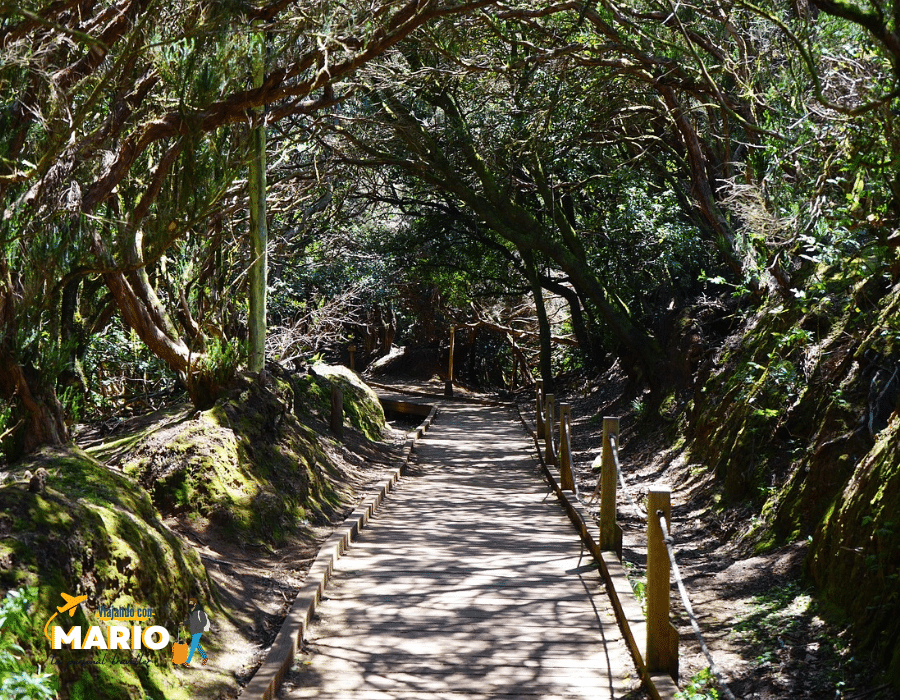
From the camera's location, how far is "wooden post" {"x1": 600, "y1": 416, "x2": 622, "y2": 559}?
6.85 m

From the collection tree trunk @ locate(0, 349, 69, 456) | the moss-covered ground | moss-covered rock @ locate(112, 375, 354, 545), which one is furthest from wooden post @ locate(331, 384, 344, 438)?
tree trunk @ locate(0, 349, 69, 456)

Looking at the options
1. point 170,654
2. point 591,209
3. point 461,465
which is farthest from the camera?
point 591,209

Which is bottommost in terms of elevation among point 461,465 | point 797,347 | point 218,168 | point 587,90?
point 461,465

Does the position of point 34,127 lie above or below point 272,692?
above

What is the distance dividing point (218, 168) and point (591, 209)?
14.7 metres

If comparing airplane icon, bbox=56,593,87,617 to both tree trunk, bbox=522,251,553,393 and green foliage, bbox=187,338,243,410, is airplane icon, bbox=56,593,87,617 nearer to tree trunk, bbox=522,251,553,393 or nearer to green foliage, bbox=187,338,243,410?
green foliage, bbox=187,338,243,410

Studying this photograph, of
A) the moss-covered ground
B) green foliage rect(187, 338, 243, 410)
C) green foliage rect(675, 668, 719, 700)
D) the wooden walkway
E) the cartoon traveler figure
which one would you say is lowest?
the wooden walkway

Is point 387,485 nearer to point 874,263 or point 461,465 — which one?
point 461,465

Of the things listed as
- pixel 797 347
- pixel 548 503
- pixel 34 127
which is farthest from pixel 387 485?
pixel 34 127

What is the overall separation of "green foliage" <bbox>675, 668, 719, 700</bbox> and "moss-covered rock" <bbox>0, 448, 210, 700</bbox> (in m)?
2.43

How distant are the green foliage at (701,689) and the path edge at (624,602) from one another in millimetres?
66

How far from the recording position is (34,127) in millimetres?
6434

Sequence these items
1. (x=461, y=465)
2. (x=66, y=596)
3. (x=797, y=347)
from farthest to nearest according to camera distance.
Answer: (x=461, y=465) < (x=797, y=347) < (x=66, y=596)

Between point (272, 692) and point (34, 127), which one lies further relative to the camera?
point (34, 127)
